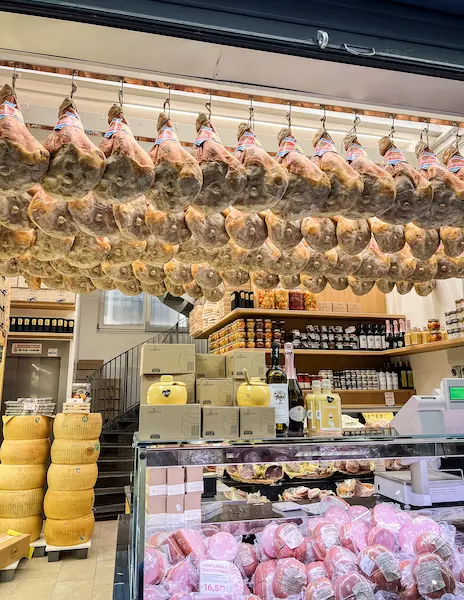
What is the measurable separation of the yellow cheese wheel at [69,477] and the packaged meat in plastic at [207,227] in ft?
13.2

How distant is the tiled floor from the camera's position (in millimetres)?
4098

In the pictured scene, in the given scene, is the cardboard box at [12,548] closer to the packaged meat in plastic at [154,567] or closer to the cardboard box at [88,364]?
the packaged meat in plastic at [154,567]

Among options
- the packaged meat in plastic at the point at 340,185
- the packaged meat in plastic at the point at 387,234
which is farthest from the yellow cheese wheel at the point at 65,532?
the packaged meat in plastic at the point at 340,185

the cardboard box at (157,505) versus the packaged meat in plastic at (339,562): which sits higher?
the cardboard box at (157,505)

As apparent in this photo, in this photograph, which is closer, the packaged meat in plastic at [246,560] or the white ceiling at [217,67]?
the white ceiling at [217,67]

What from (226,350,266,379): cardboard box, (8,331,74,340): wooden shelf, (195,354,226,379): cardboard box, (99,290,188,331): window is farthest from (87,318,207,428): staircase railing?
(226,350,266,379): cardboard box

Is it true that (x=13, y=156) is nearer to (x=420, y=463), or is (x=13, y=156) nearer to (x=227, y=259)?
(x=227, y=259)

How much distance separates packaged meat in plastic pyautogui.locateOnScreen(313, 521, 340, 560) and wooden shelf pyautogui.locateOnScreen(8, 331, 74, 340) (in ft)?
21.7

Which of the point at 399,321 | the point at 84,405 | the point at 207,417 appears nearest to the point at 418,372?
the point at 399,321

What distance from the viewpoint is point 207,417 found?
6.10 ft

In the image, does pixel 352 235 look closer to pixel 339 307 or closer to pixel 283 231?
pixel 283 231

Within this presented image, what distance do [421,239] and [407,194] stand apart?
0.62 metres

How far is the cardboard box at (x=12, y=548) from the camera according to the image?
4430mm

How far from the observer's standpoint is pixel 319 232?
2.40m
